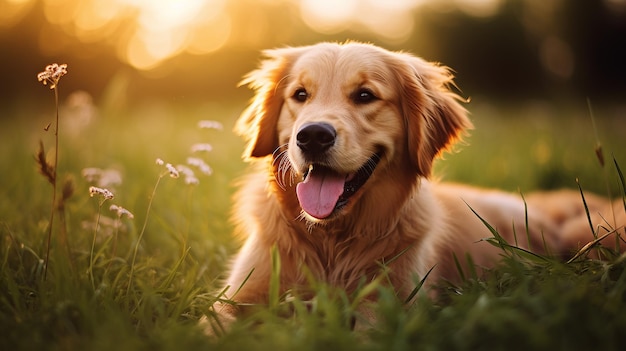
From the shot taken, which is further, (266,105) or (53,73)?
(266,105)

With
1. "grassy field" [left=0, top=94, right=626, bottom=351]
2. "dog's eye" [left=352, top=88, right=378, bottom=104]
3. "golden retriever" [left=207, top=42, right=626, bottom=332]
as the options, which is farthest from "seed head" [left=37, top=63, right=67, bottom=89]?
"dog's eye" [left=352, top=88, right=378, bottom=104]

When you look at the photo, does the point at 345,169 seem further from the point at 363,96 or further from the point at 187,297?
the point at 187,297

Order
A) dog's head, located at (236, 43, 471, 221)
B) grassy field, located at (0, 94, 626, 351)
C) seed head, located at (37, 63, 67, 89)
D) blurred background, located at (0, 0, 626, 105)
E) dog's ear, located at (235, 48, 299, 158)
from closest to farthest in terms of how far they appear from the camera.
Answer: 1. grassy field, located at (0, 94, 626, 351)
2. seed head, located at (37, 63, 67, 89)
3. dog's head, located at (236, 43, 471, 221)
4. dog's ear, located at (235, 48, 299, 158)
5. blurred background, located at (0, 0, 626, 105)

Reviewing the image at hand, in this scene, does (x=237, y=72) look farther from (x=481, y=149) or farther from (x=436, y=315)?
(x=436, y=315)

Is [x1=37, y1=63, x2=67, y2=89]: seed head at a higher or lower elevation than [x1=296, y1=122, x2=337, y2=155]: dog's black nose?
higher

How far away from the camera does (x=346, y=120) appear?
8.38 ft

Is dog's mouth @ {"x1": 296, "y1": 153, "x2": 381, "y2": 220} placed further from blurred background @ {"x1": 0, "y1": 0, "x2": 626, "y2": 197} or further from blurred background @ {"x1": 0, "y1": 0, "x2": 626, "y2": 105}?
blurred background @ {"x1": 0, "y1": 0, "x2": 626, "y2": 105}

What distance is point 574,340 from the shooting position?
1.62m

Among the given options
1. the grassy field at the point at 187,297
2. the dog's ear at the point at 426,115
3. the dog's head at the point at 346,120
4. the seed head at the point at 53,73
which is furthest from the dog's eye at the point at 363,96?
the seed head at the point at 53,73

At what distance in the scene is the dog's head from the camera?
250 cm

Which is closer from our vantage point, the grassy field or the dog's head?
the grassy field

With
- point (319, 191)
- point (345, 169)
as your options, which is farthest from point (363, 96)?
point (319, 191)

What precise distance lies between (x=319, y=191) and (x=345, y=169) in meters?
0.17

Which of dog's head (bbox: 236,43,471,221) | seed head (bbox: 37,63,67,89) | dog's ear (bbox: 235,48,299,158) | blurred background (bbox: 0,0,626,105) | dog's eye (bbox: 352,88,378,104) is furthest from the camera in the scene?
blurred background (bbox: 0,0,626,105)
